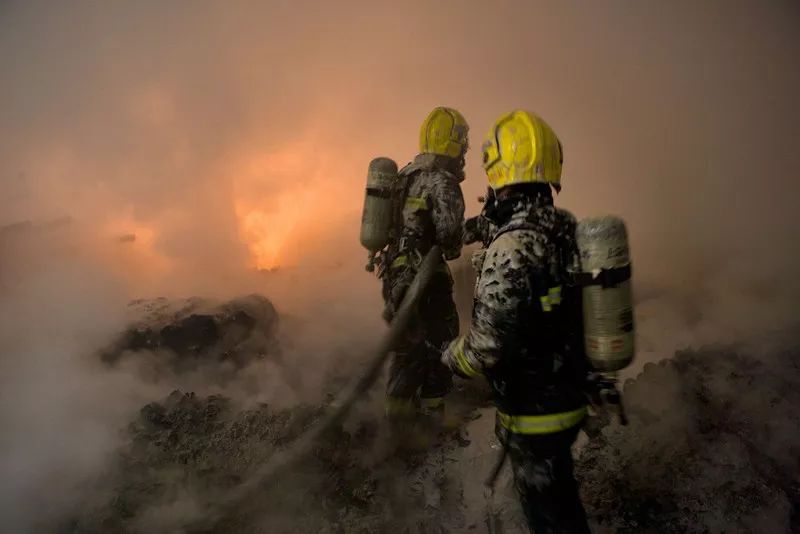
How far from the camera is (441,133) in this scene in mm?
3932

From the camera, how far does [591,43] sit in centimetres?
903

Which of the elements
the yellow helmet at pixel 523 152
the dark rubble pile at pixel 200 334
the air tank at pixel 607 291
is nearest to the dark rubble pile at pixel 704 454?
the air tank at pixel 607 291

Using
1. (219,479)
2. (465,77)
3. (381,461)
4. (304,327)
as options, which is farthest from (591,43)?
(219,479)

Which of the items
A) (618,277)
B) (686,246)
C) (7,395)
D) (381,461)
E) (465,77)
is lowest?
(381,461)

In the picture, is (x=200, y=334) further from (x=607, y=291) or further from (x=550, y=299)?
(x=607, y=291)

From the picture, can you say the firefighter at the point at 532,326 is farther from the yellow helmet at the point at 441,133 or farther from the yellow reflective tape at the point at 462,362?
the yellow helmet at the point at 441,133

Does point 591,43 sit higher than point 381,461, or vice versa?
point 591,43

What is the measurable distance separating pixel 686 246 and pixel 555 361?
6957 millimetres

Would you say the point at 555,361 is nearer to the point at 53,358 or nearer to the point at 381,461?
the point at 381,461

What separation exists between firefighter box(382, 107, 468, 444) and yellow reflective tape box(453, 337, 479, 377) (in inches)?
63.5

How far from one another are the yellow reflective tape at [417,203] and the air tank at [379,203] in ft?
0.57

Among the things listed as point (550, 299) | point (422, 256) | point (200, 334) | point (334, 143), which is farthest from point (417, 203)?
point (334, 143)

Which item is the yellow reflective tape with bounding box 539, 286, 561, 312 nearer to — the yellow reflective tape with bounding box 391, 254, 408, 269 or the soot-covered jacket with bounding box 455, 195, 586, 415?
the soot-covered jacket with bounding box 455, 195, 586, 415

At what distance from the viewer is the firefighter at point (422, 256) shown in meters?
3.72
